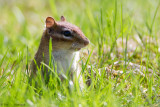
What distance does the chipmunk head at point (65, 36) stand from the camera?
3.63m

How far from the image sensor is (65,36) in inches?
145

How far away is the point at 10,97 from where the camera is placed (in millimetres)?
2785

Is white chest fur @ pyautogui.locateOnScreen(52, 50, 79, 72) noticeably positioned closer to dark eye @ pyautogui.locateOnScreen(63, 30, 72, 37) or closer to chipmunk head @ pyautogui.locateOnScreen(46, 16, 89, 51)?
chipmunk head @ pyautogui.locateOnScreen(46, 16, 89, 51)

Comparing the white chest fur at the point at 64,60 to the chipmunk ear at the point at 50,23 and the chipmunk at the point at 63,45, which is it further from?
the chipmunk ear at the point at 50,23

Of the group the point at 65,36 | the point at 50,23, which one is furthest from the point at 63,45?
the point at 50,23

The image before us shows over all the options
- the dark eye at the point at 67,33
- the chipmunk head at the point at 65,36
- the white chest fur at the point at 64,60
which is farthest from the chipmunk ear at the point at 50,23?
the white chest fur at the point at 64,60

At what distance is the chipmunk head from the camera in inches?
143

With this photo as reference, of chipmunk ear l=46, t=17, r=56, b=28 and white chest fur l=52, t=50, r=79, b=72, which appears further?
chipmunk ear l=46, t=17, r=56, b=28

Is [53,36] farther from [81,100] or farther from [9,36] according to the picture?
[9,36]

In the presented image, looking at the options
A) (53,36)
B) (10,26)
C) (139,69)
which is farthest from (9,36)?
(139,69)

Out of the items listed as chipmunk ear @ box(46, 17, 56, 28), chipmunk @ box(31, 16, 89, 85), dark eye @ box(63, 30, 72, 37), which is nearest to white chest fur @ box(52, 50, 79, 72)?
chipmunk @ box(31, 16, 89, 85)

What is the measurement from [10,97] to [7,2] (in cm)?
869

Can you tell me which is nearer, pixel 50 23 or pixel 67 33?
pixel 67 33

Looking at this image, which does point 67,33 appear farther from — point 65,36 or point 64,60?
point 64,60
